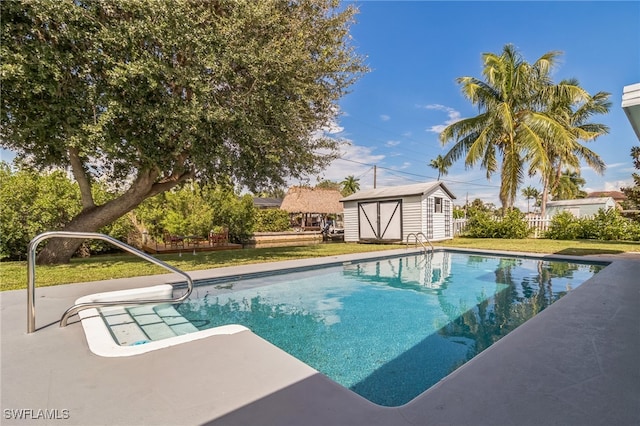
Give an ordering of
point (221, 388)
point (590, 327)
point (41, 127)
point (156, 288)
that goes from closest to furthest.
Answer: point (221, 388) → point (590, 327) → point (156, 288) → point (41, 127)

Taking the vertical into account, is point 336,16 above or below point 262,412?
above

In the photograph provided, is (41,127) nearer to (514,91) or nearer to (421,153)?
(514,91)

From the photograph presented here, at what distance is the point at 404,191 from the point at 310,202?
11.3 metres

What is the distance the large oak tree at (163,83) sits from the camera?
6602 mm

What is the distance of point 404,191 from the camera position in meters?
16.2

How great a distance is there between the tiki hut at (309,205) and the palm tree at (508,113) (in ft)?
38.1

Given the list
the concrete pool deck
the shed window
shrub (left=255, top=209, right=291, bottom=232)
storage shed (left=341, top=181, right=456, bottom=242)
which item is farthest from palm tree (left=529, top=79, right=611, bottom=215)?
the concrete pool deck

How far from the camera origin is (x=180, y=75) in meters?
7.13

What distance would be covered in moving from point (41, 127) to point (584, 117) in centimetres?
2722

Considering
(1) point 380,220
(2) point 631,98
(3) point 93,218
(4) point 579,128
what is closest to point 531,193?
(4) point 579,128

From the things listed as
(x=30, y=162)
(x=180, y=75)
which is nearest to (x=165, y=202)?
(x=30, y=162)

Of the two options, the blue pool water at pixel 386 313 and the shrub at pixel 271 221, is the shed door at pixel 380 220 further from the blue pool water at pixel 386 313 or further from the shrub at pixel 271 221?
the blue pool water at pixel 386 313

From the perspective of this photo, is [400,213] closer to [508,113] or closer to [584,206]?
[508,113]

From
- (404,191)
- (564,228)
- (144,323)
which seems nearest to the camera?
(144,323)
